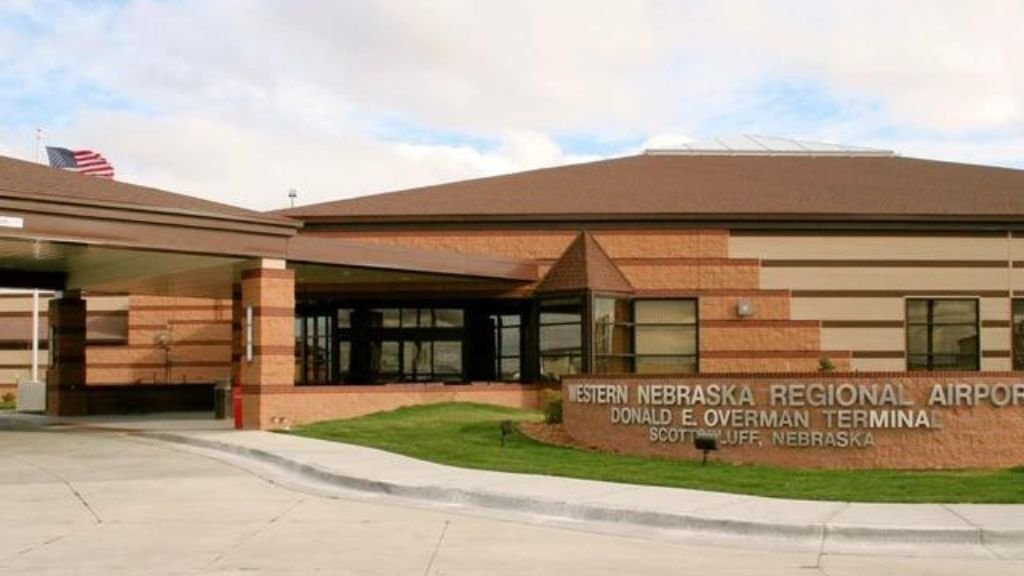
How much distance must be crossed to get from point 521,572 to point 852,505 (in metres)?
5.45

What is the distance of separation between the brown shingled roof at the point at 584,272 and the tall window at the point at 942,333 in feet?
27.5

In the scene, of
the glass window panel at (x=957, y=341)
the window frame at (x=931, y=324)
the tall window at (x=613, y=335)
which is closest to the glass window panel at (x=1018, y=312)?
the window frame at (x=931, y=324)

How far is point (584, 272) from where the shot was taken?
109 feet

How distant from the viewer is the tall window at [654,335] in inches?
1356

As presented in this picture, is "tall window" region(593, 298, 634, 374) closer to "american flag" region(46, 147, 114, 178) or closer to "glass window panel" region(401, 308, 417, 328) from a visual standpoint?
"glass window panel" region(401, 308, 417, 328)

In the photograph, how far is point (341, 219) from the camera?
115 feet

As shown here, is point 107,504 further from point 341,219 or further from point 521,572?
point 341,219

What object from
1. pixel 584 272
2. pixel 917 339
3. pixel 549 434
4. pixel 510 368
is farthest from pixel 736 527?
pixel 917 339

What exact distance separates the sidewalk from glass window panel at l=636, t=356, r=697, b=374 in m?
16.2

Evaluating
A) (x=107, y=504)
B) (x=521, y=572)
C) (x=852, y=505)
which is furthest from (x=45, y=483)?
(x=852, y=505)

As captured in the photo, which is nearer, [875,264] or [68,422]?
[68,422]

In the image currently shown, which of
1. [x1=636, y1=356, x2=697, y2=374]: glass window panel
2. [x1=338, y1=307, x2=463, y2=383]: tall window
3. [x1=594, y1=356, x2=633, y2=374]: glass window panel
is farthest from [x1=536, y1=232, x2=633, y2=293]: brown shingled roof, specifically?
[x1=338, y1=307, x2=463, y2=383]: tall window

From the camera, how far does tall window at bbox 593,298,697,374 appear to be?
113ft

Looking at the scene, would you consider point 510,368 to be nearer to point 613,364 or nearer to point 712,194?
point 613,364
